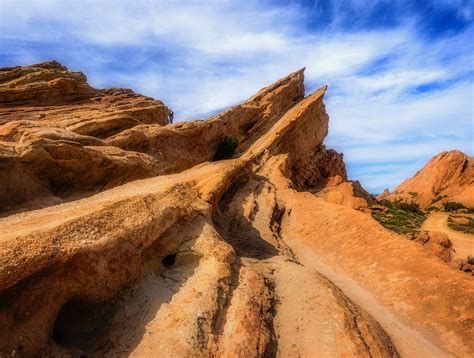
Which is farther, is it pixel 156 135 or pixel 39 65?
pixel 39 65

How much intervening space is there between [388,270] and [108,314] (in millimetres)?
12484

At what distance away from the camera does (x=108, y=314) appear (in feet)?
33.3

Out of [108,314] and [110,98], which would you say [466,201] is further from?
[108,314]

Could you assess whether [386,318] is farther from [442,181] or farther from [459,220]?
[442,181]

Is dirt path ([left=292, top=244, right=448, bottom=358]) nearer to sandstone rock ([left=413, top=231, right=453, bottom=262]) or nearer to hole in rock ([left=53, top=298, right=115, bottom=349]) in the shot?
sandstone rock ([left=413, top=231, right=453, bottom=262])

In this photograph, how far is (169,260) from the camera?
12.7m

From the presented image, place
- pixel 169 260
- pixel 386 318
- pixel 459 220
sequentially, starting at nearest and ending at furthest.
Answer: pixel 169 260 < pixel 386 318 < pixel 459 220

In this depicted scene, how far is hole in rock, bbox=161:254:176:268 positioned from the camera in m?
12.5

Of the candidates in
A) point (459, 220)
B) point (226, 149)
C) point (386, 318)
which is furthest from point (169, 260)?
point (459, 220)

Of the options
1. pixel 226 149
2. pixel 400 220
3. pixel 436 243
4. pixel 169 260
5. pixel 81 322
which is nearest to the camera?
pixel 81 322

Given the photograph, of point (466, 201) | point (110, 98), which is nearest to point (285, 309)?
point (110, 98)

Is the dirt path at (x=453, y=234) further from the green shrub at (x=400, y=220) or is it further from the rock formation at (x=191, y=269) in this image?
the rock formation at (x=191, y=269)

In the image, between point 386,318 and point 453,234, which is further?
point 453,234

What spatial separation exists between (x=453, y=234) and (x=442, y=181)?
111 ft
